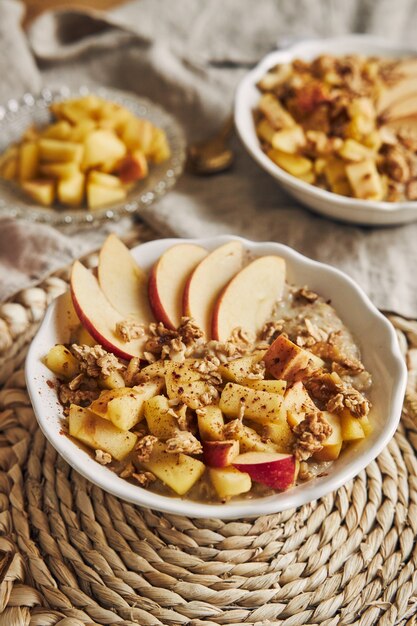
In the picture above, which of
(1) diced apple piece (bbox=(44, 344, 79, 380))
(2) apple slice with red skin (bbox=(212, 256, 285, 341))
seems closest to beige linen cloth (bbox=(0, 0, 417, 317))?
(2) apple slice with red skin (bbox=(212, 256, 285, 341))

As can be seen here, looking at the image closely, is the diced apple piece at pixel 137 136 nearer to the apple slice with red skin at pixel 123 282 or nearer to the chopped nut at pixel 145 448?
the apple slice with red skin at pixel 123 282

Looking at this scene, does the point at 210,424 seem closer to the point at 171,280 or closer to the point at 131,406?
the point at 131,406

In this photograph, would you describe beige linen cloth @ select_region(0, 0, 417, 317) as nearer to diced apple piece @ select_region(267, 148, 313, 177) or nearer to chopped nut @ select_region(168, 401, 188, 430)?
diced apple piece @ select_region(267, 148, 313, 177)

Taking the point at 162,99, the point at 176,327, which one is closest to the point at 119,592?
the point at 176,327

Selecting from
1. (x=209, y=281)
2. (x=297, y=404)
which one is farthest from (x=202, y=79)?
(x=297, y=404)

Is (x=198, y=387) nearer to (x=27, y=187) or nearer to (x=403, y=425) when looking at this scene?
(x=403, y=425)
